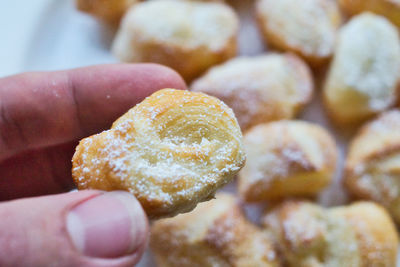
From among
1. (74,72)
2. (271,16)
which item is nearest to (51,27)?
(74,72)

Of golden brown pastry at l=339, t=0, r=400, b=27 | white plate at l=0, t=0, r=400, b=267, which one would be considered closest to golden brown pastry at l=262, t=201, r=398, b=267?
white plate at l=0, t=0, r=400, b=267

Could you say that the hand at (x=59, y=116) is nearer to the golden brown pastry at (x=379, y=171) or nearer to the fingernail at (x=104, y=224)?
the fingernail at (x=104, y=224)

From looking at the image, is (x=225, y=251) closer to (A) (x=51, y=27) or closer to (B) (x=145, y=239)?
(B) (x=145, y=239)

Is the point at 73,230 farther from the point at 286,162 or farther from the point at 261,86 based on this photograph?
the point at 261,86

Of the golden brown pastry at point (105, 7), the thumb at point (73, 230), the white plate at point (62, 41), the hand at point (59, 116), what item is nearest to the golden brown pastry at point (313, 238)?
the white plate at point (62, 41)

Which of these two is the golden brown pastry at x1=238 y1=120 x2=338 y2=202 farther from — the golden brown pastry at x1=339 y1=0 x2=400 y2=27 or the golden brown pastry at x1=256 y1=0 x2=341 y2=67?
the golden brown pastry at x1=339 y1=0 x2=400 y2=27

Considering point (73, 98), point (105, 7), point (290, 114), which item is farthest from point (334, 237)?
point (105, 7)

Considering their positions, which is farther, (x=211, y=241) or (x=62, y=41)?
(x=62, y=41)
